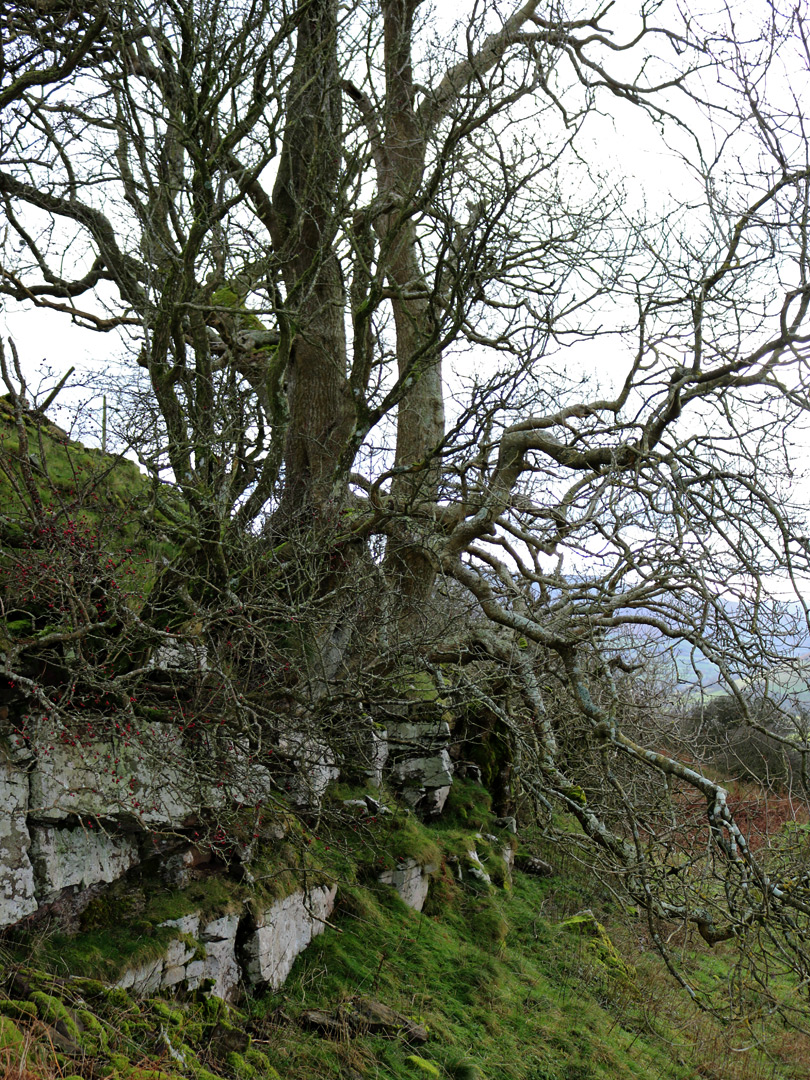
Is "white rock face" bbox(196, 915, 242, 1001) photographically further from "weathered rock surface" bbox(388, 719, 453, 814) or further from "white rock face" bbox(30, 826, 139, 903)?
"weathered rock surface" bbox(388, 719, 453, 814)

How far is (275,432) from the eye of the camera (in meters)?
6.02

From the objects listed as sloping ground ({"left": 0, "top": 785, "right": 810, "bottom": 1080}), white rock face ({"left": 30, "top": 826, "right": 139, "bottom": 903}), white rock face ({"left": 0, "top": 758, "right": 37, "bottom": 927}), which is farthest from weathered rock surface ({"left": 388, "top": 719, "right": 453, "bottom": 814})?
white rock face ({"left": 0, "top": 758, "right": 37, "bottom": 927})

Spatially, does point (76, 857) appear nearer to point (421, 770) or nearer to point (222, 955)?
point (222, 955)

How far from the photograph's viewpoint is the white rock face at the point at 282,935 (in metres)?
5.49

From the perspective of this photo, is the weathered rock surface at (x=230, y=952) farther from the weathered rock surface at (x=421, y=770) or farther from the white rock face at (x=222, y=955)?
the weathered rock surface at (x=421, y=770)

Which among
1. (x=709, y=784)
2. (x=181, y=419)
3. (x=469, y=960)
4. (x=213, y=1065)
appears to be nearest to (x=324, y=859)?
(x=469, y=960)

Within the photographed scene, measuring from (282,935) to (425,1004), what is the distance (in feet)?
4.32

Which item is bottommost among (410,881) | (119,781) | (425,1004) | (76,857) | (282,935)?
(425,1004)

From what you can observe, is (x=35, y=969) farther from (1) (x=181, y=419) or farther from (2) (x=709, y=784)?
(2) (x=709, y=784)

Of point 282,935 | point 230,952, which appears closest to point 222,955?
point 230,952

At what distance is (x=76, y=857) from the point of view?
4.65m

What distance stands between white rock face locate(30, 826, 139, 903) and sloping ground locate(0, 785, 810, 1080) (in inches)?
11.6

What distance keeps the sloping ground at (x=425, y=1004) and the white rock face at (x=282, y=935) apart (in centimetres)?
12

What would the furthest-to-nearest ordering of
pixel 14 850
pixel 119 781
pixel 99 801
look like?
pixel 119 781 < pixel 99 801 < pixel 14 850
